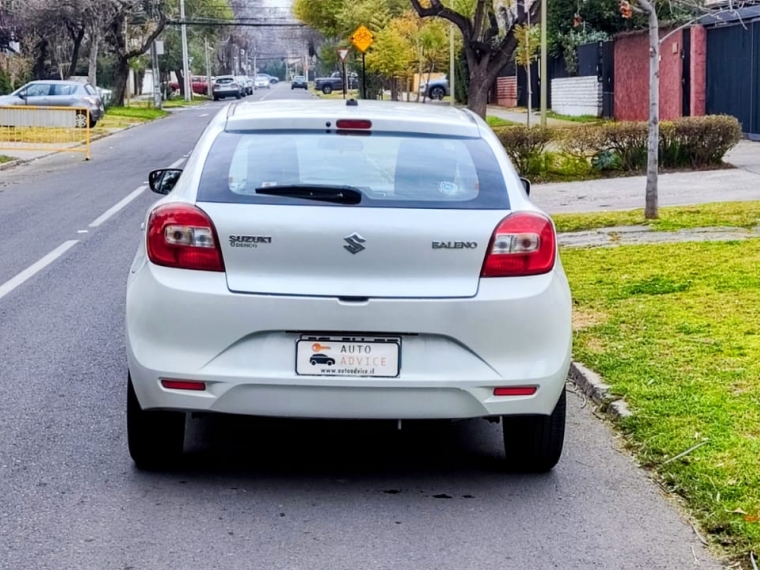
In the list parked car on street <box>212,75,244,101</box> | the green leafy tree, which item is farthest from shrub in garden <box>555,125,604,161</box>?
parked car on street <box>212,75,244,101</box>

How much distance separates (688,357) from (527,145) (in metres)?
12.5

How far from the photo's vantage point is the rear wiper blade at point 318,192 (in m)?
5.13

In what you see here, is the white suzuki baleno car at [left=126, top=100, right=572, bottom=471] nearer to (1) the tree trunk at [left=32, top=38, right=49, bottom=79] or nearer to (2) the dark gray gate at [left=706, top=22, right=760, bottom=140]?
(2) the dark gray gate at [left=706, top=22, right=760, bottom=140]

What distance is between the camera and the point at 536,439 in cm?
545

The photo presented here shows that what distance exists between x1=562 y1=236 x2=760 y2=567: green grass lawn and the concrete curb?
2.2 inches

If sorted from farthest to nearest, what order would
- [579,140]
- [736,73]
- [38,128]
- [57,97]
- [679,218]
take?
[57,97] → [38,128] → [736,73] → [579,140] → [679,218]

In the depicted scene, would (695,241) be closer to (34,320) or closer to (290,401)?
(34,320)

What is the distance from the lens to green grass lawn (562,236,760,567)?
5.18m

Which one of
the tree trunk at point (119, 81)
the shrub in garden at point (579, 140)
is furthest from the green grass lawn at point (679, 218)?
the tree trunk at point (119, 81)

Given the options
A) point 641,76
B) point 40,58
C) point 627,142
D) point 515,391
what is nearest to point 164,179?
point 515,391

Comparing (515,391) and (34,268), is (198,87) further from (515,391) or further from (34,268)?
(515,391)

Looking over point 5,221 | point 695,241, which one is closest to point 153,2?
point 5,221

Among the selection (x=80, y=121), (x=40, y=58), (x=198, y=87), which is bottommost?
(x=80, y=121)

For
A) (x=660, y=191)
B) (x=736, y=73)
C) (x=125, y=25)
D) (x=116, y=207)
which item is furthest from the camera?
(x=125, y=25)
